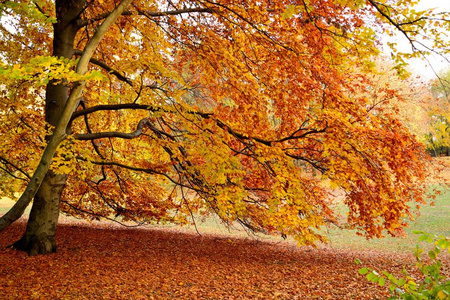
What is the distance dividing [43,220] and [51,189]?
2.03ft

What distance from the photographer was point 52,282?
5.09 m

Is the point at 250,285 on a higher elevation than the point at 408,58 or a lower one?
lower

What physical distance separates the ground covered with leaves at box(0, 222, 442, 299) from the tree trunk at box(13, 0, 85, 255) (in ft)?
0.99

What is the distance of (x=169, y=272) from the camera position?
6191 mm

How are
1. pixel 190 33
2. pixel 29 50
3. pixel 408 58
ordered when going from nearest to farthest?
1. pixel 408 58
2. pixel 190 33
3. pixel 29 50

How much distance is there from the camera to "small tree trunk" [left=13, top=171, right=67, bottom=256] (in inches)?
259

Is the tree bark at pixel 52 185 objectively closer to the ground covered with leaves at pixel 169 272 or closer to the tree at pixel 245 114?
the tree at pixel 245 114

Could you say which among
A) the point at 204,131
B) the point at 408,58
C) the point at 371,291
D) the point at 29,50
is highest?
the point at 29,50

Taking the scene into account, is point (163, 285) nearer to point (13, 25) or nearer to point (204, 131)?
point (204, 131)

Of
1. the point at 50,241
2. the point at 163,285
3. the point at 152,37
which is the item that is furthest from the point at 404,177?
the point at 50,241

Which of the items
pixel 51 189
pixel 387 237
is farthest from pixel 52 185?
pixel 387 237

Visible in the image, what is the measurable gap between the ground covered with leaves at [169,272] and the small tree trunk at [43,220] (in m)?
0.25


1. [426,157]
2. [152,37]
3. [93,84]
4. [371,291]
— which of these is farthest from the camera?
[93,84]

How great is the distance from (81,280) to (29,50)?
220 inches
